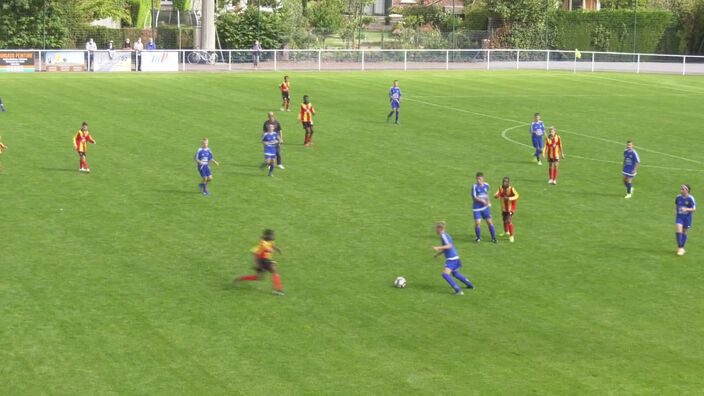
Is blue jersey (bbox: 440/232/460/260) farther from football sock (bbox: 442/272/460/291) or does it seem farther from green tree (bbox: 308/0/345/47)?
green tree (bbox: 308/0/345/47)

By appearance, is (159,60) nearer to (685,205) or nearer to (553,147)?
(553,147)

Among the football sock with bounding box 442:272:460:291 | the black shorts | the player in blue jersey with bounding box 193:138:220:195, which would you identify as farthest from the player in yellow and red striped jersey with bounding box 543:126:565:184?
the black shorts

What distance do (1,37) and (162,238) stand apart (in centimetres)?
5509

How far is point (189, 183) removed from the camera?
113 ft

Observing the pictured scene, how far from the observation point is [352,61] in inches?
3041

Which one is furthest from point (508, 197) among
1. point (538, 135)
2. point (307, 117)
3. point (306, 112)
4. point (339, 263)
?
point (307, 117)

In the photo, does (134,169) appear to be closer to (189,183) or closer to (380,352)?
(189,183)

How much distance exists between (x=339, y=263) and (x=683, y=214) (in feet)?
28.9

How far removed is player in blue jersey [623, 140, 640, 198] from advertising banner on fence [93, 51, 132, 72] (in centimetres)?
4395

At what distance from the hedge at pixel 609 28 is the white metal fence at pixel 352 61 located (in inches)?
327

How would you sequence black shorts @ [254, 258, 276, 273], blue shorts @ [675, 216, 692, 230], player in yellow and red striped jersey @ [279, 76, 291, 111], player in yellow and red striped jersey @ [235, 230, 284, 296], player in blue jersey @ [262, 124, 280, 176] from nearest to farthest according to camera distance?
player in yellow and red striped jersey @ [235, 230, 284, 296]
black shorts @ [254, 258, 276, 273]
blue shorts @ [675, 216, 692, 230]
player in blue jersey @ [262, 124, 280, 176]
player in yellow and red striped jersey @ [279, 76, 291, 111]

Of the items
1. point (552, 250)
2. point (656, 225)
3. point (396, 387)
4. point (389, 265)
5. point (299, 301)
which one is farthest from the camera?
point (656, 225)

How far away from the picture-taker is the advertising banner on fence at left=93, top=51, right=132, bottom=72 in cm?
6850

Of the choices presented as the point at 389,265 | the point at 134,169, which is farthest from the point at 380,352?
the point at 134,169
